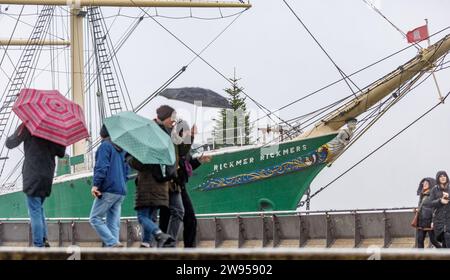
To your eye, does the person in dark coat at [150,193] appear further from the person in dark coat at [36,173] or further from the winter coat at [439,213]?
the winter coat at [439,213]

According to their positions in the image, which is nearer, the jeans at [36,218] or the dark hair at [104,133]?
the jeans at [36,218]

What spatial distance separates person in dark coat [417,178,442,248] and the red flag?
633 inches

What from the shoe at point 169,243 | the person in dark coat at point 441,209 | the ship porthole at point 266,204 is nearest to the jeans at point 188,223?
the shoe at point 169,243

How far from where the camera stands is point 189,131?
41.2ft

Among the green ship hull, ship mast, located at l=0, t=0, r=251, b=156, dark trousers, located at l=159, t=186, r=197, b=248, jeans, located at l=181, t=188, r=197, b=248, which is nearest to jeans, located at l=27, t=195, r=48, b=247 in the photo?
dark trousers, located at l=159, t=186, r=197, b=248

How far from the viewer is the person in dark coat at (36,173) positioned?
1212 cm

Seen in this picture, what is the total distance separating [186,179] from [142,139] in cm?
70

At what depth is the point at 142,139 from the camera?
40.2 feet

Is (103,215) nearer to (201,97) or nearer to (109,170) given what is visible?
(109,170)

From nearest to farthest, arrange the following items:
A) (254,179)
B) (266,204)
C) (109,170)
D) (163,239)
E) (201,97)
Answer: (163,239) < (109,170) < (201,97) < (266,204) < (254,179)

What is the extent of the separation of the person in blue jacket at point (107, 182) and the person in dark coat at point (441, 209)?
3865 mm

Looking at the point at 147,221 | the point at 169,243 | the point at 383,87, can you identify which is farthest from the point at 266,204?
the point at 169,243

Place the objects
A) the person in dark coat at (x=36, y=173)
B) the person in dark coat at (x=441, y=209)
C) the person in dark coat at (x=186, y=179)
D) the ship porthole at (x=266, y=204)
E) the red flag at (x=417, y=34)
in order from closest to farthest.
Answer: the person in dark coat at (x=36, y=173)
the person in dark coat at (x=186, y=179)
the person in dark coat at (x=441, y=209)
the red flag at (x=417, y=34)
the ship porthole at (x=266, y=204)

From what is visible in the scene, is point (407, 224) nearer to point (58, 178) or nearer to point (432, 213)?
point (432, 213)
